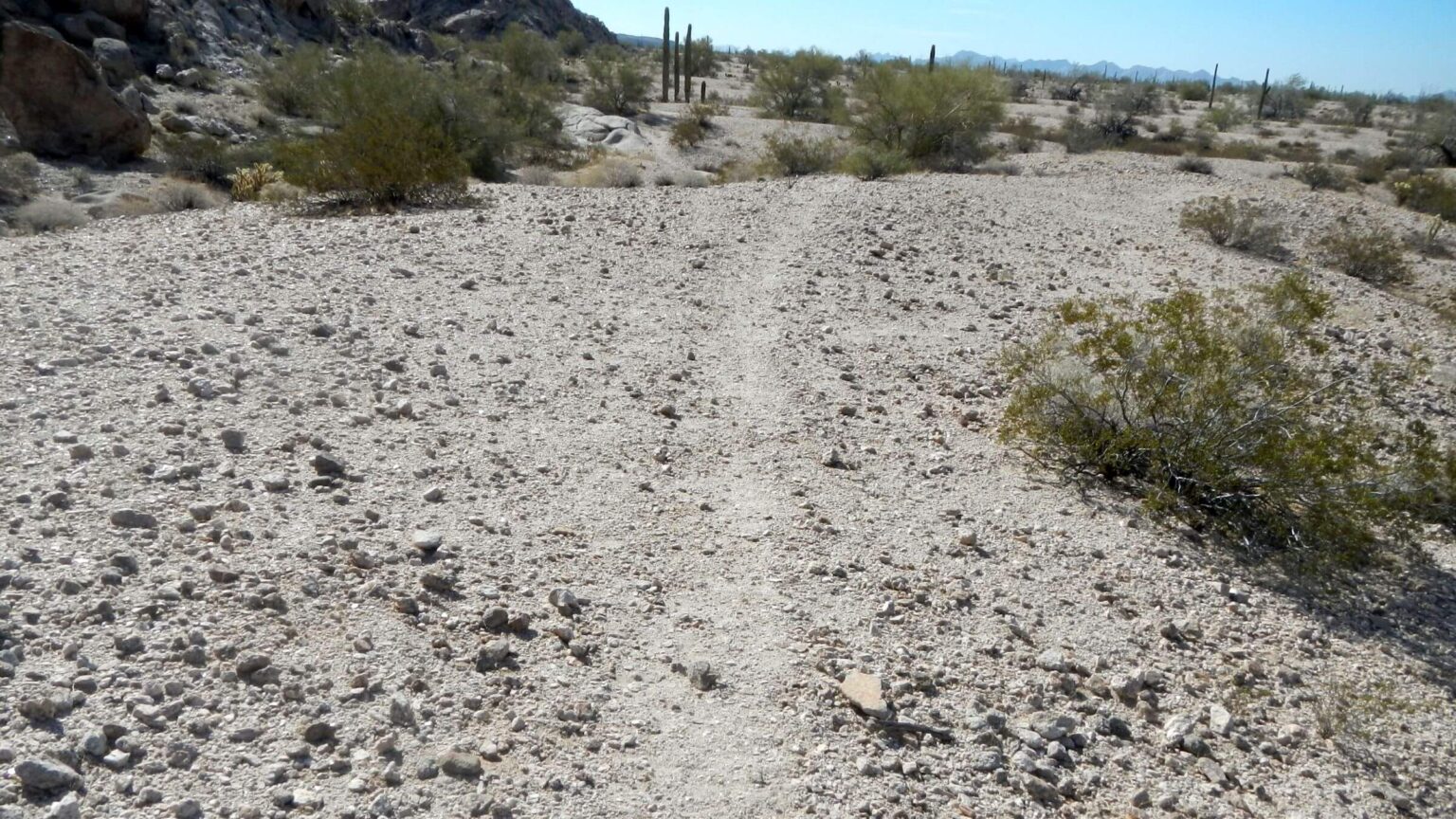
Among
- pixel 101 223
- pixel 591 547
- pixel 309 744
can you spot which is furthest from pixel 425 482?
pixel 101 223

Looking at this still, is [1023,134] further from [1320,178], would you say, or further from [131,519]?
[131,519]

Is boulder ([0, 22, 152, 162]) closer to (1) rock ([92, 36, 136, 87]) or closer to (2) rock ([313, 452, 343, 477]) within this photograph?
(1) rock ([92, 36, 136, 87])

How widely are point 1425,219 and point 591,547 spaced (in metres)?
18.4

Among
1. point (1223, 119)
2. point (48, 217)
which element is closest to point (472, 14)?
point (1223, 119)

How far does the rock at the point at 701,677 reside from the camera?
4.28 m

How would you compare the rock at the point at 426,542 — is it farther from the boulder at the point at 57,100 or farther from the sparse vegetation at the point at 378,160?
the boulder at the point at 57,100

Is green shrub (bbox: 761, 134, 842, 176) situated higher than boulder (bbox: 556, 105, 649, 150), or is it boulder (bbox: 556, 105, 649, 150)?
boulder (bbox: 556, 105, 649, 150)

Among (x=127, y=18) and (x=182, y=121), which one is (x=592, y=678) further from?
(x=127, y=18)

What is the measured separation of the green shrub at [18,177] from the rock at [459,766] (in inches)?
586

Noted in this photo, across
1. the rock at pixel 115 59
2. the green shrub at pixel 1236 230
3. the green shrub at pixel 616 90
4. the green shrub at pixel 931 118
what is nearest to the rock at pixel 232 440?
the green shrub at pixel 1236 230

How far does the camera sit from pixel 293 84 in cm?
2562

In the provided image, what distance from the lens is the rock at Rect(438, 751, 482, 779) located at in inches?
141

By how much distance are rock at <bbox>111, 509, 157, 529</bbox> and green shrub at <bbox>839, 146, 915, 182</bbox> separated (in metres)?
14.0

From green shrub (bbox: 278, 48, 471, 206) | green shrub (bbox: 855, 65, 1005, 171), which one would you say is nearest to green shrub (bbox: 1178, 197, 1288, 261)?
green shrub (bbox: 855, 65, 1005, 171)
